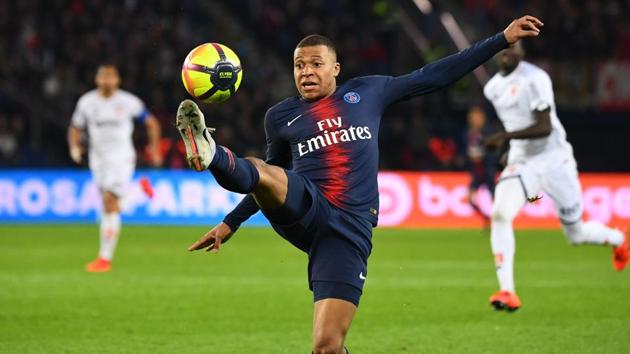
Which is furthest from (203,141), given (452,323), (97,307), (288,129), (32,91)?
(32,91)

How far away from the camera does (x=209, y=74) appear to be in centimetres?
594

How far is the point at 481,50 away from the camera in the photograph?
246 inches

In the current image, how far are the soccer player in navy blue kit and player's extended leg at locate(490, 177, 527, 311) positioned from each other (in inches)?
133

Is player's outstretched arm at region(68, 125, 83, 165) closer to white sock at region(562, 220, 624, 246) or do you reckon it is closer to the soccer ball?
white sock at region(562, 220, 624, 246)

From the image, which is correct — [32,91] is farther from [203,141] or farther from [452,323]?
[203,141]

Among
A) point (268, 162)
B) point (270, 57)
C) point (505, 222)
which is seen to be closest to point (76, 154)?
point (505, 222)

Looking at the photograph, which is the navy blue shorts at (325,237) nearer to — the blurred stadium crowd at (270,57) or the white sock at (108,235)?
the white sock at (108,235)

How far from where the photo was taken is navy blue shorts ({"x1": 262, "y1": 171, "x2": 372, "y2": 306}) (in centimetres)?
571

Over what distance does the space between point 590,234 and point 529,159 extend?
95 cm

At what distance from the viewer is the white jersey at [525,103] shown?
9776 millimetres

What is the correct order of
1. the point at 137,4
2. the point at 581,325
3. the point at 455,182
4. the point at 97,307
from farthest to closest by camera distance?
the point at 137,4 → the point at 455,182 → the point at 97,307 → the point at 581,325

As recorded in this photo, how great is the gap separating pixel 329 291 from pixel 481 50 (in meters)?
1.63

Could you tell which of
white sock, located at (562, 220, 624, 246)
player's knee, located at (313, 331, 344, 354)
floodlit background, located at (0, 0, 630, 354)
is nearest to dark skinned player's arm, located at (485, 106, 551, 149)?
white sock, located at (562, 220, 624, 246)

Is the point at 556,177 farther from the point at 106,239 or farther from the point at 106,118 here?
the point at 106,118
